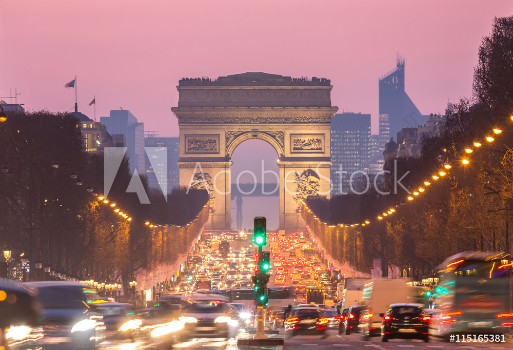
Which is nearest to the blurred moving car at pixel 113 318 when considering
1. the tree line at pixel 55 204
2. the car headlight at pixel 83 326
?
the car headlight at pixel 83 326

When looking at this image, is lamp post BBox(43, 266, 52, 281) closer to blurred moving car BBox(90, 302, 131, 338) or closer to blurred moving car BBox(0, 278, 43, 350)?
blurred moving car BBox(90, 302, 131, 338)

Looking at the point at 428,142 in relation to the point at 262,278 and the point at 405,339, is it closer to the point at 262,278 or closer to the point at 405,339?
the point at 405,339

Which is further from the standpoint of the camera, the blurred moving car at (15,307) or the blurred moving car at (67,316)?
the blurred moving car at (67,316)

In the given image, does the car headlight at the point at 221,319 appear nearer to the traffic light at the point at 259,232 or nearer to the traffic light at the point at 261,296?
the traffic light at the point at 261,296

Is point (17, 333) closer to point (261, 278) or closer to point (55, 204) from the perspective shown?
point (261, 278)

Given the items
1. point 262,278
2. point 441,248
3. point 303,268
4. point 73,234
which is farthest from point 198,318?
point 303,268

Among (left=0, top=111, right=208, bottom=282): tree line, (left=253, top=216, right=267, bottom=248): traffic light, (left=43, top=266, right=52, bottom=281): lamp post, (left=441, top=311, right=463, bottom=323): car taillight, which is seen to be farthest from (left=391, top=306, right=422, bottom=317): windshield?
(left=43, top=266, right=52, bottom=281): lamp post
